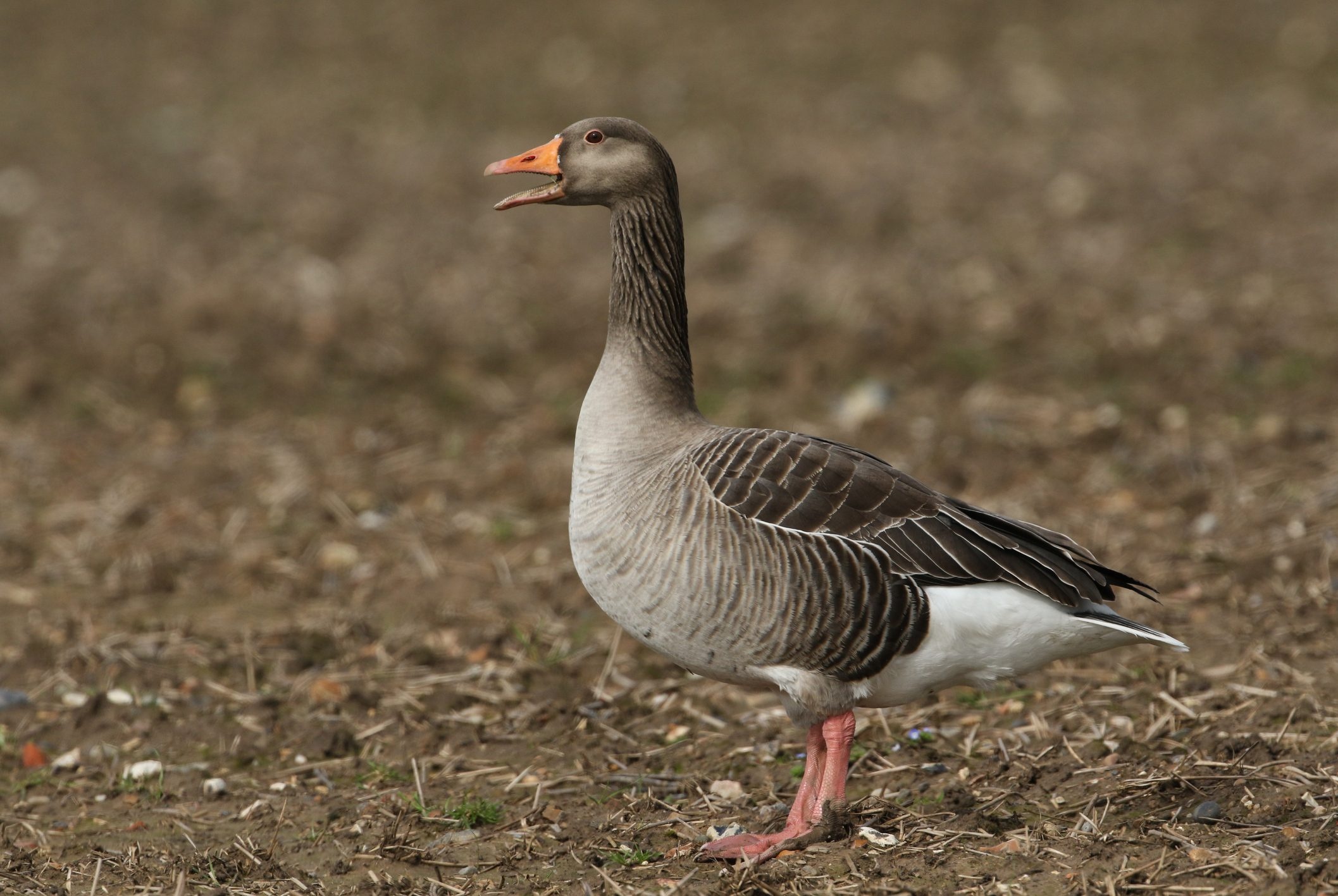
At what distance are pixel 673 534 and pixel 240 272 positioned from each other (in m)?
8.34

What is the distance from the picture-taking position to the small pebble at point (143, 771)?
5.73 metres

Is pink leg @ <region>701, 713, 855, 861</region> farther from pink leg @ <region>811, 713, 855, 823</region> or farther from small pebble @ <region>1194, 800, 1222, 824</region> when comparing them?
small pebble @ <region>1194, 800, 1222, 824</region>

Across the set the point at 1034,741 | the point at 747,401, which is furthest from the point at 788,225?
the point at 1034,741

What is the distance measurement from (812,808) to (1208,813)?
134cm

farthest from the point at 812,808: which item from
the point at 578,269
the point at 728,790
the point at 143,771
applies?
the point at 578,269

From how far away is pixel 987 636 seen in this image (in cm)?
477

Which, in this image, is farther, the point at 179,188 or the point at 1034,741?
the point at 179,188

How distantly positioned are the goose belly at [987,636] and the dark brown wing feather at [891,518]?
0.17 feet

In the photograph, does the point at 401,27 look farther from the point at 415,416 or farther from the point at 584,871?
the point at 584,871

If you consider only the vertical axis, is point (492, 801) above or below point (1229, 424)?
below

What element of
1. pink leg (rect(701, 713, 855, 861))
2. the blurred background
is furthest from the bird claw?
the blurred background

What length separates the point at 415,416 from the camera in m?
9.81

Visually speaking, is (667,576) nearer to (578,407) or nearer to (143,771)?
(143,771)

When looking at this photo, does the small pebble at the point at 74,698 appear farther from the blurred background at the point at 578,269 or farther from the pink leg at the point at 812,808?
the pink leg at the point at 812,808
